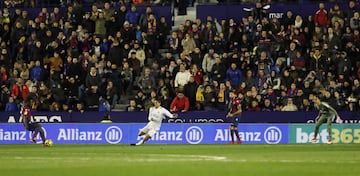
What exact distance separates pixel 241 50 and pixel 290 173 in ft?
69.9

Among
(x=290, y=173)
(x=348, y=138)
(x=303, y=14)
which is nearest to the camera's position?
(x=290, y=173)

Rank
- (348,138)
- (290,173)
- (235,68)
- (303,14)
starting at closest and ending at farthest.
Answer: (290,173), (348,138), (235,68), (303,14)

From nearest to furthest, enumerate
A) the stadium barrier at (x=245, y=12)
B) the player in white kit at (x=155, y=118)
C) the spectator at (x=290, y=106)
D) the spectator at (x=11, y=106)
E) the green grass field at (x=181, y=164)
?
the green grass field at (x=181, y=164), the player in white kit at (x=155, y=118), the spectator at (x=290, y=106), the spectator at (x=11, y=106), the stadium barrier at (x=245, y=12)

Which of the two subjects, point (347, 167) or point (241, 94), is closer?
point (347, 167)

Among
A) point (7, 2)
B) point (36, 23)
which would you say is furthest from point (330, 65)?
point (7, 2)

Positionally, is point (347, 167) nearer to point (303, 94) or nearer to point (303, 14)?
point (303, 94)

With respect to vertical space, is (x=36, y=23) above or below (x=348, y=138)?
above

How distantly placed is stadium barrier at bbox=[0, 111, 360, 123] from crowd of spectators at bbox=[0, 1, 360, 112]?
0.93ft

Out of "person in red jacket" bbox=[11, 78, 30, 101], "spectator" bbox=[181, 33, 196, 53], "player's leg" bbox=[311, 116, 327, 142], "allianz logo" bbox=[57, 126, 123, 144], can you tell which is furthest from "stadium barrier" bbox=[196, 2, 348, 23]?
"person in red jacket" bbox=[11, 78, 30, 101]

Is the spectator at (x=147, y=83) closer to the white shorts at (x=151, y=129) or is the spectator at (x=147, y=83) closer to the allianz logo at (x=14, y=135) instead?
the allianz logo at (x=14, y=135)

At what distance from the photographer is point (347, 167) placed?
2066 cm

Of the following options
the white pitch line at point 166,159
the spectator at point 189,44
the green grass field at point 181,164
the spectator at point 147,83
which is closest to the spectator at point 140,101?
the spectator at point 147,83

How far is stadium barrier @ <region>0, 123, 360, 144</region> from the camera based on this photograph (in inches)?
1447

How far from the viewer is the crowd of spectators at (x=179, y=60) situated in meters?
38.3
